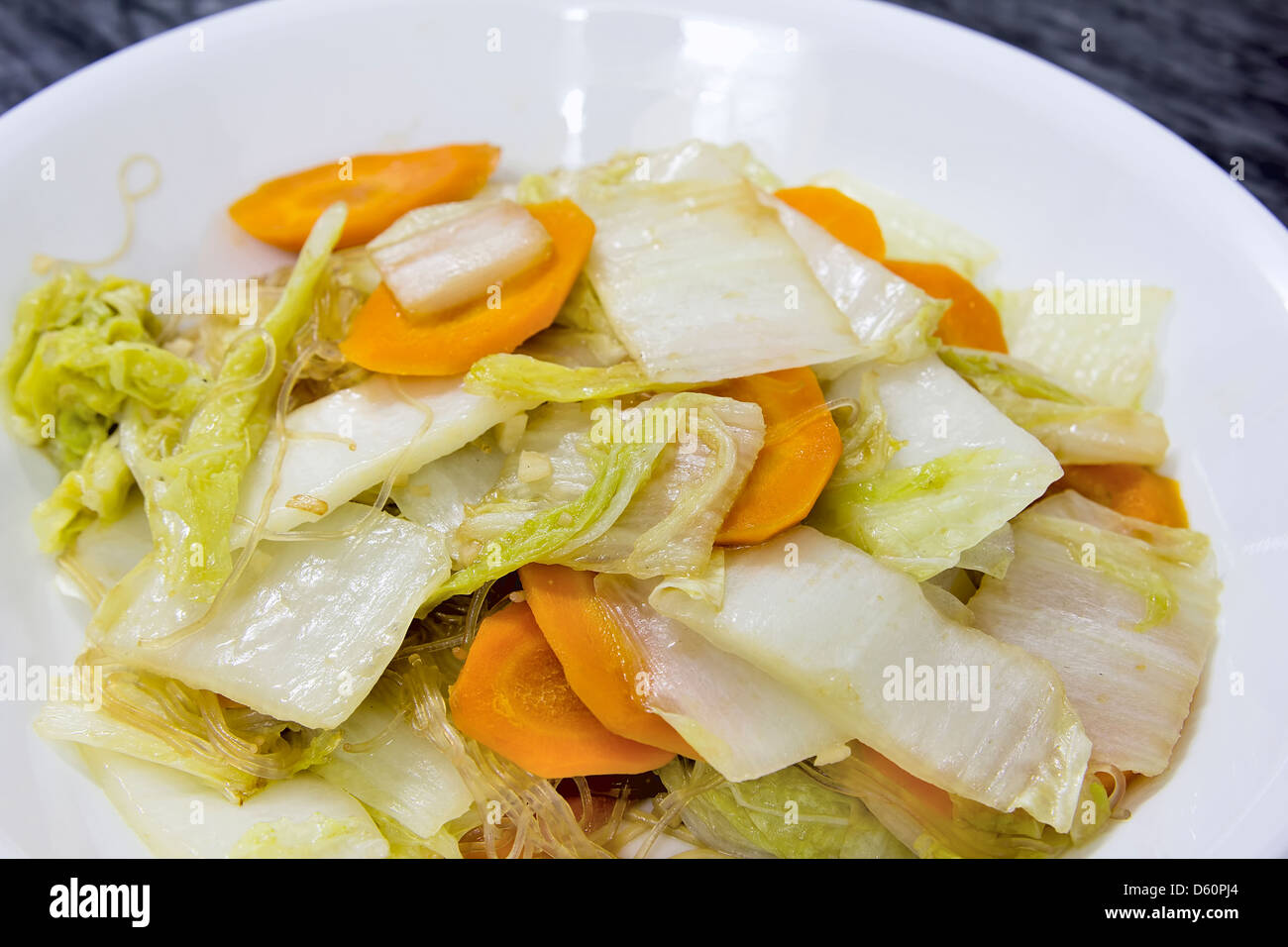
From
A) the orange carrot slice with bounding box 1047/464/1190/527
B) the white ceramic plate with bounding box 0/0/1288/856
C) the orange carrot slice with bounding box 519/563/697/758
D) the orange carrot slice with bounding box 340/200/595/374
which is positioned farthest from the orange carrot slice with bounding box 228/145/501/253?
the orange carrot slice with bounding box 1047/464/1190/527

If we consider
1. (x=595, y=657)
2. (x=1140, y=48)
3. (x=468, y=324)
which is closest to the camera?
(x=595, y=657)

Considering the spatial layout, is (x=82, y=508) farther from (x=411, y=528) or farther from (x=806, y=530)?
(x=806, y=530)

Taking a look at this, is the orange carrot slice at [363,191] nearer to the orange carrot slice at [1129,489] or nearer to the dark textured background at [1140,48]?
the orange carrot slice at [1129,489]

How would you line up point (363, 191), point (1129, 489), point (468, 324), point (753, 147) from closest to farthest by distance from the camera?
point (468, 324)
point (1129, 489)
point (363, 191)
point (753, 147)

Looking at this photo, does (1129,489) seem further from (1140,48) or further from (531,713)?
(1140,48)

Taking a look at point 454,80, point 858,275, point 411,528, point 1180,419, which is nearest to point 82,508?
point 411,528

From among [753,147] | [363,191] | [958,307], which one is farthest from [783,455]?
[363,191]

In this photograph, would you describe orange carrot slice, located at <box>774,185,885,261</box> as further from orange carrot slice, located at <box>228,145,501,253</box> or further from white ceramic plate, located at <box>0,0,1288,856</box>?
orange carrot slice, located at <box>228,145,501,253</box>

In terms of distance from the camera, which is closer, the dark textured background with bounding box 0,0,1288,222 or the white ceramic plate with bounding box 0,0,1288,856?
the white ceramic plate with bounding box 0,0,1288,856
